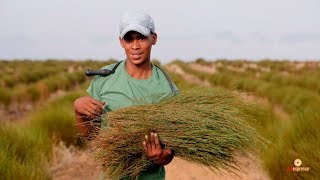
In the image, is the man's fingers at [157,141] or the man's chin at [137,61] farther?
the man's chin at [137,61]

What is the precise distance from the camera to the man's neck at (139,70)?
248 centimetres

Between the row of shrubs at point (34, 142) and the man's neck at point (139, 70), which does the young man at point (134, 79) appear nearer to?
the man's neck at point (139, 70)

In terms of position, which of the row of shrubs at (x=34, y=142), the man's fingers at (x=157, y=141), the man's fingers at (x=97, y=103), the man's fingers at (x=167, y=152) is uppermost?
the man's fingers at (x=97, y=103)

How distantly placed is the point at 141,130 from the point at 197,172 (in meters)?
3.77

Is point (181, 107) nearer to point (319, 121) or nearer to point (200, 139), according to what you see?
point (200, 139)

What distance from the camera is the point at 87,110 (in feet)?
7.29

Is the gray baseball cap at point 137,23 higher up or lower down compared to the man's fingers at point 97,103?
higher up

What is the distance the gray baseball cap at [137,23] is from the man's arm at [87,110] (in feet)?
1.28

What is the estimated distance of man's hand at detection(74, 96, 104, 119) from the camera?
2.21 metres

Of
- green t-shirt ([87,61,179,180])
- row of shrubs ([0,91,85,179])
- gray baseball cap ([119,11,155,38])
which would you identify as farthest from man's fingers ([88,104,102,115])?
row of shrubs ([0,91,85,179])

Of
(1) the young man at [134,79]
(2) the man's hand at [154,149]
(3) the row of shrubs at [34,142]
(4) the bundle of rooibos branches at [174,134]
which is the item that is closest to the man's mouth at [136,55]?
(1) the young man at [134,79]

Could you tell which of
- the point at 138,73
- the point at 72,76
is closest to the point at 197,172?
the point at 138,73

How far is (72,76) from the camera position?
784 inches

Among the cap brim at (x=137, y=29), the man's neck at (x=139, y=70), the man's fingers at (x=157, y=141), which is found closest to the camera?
the man's fingers at (x=157, y=141)
